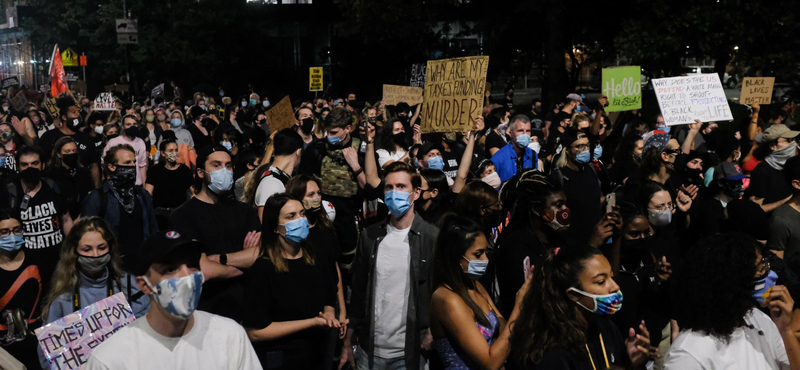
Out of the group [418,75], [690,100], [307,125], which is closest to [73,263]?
[307,125]

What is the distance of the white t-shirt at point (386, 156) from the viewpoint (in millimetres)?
9092

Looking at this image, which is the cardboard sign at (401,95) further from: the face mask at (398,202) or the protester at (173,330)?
the protester at (173,330)

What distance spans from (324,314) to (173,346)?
5.38 ft

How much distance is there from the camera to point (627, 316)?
4.95 meters

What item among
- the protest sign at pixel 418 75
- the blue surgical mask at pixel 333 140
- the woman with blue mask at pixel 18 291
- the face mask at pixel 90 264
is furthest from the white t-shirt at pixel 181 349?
the protest sign at pixel 418 75

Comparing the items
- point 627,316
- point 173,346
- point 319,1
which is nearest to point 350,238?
point 627,316

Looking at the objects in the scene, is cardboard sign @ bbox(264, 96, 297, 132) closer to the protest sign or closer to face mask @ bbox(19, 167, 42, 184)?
face mask @ bbox(19, 167, 42, 184)

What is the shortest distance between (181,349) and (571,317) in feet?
5.31

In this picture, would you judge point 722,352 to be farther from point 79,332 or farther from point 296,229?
point 79,332

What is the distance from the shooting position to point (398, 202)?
17.9 ft

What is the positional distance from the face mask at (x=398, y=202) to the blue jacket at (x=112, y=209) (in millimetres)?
2443

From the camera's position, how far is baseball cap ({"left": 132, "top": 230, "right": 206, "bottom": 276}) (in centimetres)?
333

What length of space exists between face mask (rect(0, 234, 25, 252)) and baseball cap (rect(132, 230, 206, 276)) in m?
2.50

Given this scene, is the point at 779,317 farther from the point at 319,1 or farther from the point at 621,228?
the point at 319,1
